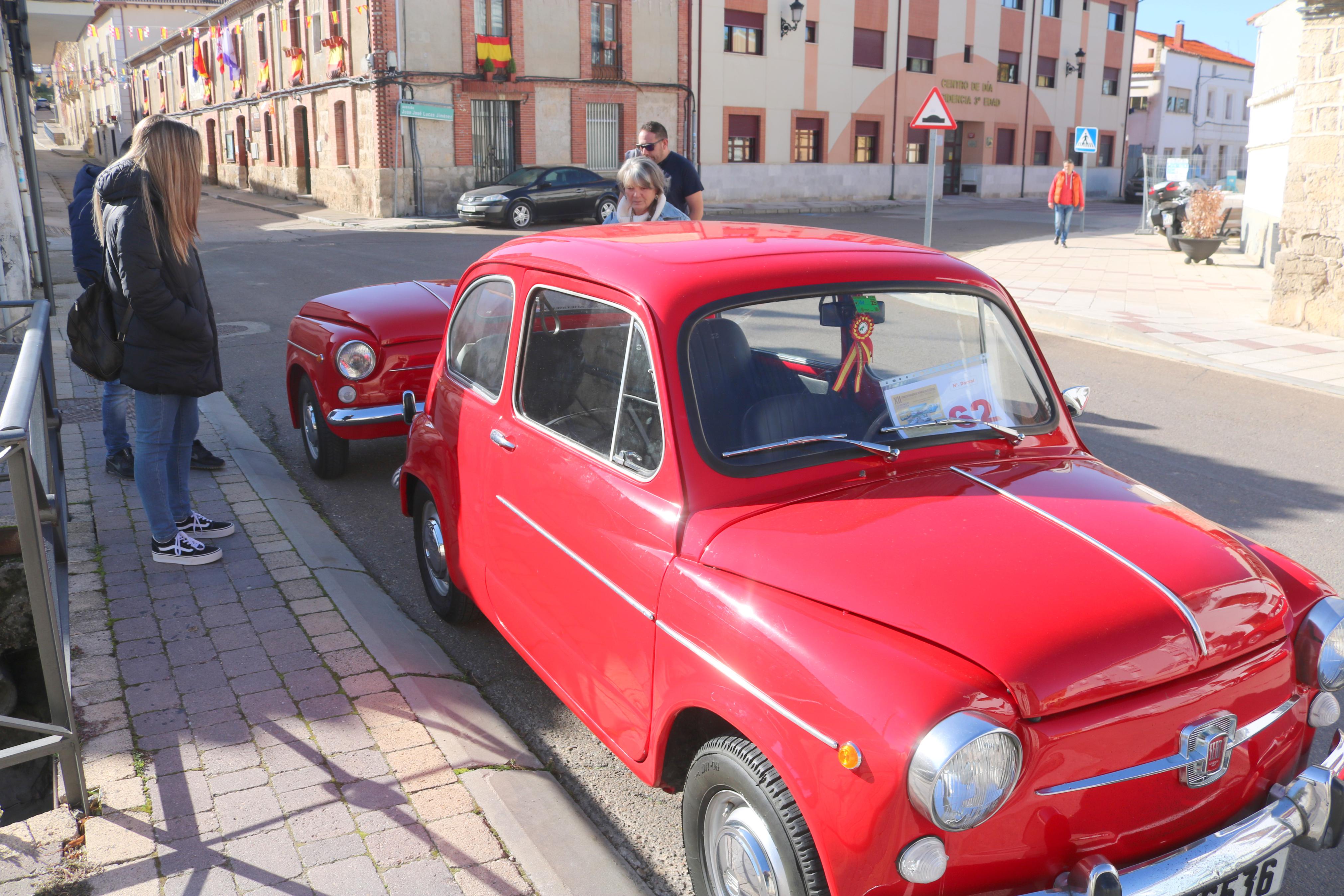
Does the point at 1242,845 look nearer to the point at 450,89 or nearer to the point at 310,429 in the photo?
the point at 310,429

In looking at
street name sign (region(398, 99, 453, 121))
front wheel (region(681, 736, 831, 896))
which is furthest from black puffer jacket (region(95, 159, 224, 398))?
street name sign (region(398, 99, 453, 121))

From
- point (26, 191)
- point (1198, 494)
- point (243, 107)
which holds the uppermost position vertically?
point (243, 107)

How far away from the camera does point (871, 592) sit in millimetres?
2238

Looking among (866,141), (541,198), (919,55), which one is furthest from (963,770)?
(919,55)

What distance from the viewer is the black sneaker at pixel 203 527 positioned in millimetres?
4914

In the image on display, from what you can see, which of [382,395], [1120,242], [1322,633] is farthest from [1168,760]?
[1120,242]

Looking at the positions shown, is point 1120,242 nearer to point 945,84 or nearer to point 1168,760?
point 945,84

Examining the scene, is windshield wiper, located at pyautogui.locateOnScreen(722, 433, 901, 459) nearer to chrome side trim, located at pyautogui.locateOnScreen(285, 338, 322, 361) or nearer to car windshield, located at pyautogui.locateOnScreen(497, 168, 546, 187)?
chrome side trim, located at pyautogui.locateOnScreen(285, 338, 322, 361)

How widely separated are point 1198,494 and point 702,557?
181 inches

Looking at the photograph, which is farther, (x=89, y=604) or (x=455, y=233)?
(x=455, y=233)

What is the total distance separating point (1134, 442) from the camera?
23.3 ft

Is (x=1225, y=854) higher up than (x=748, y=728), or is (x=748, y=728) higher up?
(x=748, y=728)

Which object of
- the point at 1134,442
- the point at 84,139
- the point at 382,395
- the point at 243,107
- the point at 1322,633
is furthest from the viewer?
the point at 84,139

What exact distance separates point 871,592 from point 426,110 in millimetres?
28807
